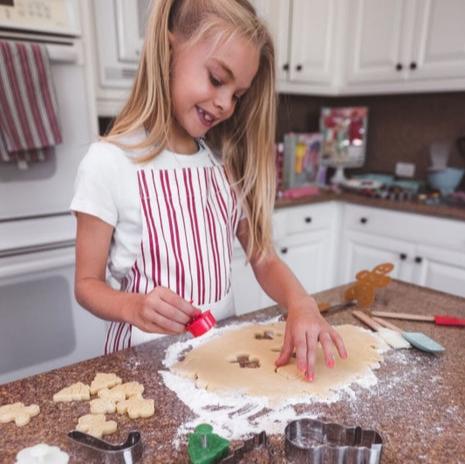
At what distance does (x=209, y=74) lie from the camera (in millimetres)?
728

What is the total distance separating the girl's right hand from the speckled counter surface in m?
0.09

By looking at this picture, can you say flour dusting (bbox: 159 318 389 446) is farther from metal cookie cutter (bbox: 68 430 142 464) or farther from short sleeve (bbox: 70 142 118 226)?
short sleeve (bbox: 70 142 118 226)

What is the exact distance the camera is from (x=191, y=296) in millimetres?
847

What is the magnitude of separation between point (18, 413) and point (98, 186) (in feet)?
1.23

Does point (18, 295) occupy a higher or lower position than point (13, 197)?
lower

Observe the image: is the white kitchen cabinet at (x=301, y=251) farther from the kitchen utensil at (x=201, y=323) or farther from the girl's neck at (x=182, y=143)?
the kitchen utensil at (x=201, y=323)

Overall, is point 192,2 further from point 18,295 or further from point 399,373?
point 18,295

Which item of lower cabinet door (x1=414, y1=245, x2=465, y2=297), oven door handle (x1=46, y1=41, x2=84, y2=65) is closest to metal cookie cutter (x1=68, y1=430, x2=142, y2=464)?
oven door handle (x1=46, y1=41, x2=84, y2=65)

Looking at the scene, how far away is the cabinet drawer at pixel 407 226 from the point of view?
1.76m

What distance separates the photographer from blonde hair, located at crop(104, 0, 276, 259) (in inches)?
28.9

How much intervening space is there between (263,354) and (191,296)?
224 millimetres

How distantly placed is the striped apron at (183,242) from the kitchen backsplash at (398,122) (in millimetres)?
1572

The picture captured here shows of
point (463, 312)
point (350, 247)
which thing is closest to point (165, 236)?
point (463, 312)

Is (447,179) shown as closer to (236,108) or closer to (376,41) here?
(376,41)
